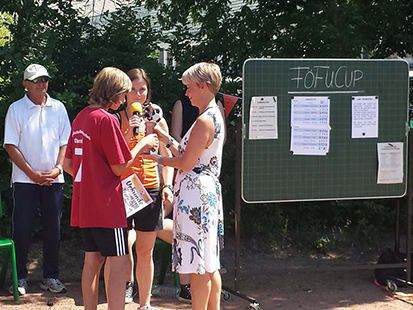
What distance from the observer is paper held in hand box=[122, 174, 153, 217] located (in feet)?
13.8

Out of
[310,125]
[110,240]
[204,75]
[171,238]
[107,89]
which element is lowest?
[171,238]

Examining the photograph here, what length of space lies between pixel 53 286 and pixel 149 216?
1493 millimetres

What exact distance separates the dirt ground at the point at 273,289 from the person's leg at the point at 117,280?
1.00 m

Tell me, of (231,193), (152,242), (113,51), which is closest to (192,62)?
(113,51)

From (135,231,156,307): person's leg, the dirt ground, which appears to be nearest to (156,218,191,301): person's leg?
the dirt ground

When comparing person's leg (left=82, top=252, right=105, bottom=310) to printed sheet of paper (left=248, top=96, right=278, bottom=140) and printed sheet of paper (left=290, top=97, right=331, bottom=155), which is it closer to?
printed sheet of paper (left=248, top=96, right=278, bottom=140)

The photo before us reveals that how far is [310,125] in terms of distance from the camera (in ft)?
17.7

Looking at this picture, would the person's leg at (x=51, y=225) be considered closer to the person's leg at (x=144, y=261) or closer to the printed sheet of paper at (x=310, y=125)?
the person's leg at (x=144, y=261)

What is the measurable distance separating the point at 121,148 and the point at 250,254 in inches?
142

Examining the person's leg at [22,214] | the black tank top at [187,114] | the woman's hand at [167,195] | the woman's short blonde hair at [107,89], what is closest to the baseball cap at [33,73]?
the person's leg at [22,214]

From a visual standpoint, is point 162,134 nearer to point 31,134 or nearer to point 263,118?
point 263,118

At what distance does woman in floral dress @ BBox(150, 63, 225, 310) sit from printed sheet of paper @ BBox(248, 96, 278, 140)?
1.24m

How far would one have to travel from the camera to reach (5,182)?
598 cm

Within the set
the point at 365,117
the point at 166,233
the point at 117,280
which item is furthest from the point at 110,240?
the point at 365,117
